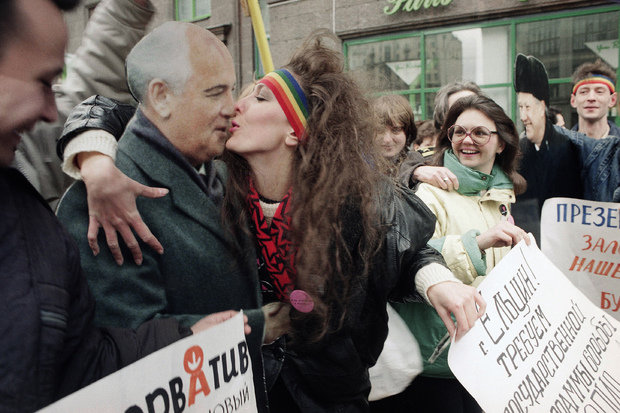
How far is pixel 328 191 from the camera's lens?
4.55 ft

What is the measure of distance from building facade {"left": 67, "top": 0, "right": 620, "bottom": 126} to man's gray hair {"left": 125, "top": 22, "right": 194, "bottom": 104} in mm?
63

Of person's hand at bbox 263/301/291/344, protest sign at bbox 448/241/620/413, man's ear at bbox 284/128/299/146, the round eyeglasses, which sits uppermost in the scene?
man's ear at bbox 284/128/299/146

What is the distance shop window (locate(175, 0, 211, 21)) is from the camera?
119 centimetres

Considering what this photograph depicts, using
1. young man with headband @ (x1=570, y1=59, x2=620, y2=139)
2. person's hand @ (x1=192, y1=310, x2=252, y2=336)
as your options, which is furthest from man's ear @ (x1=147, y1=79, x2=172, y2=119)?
young man with headband @ (x1=570, y1=59, x2=620, y2=139)

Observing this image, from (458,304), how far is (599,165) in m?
1.91

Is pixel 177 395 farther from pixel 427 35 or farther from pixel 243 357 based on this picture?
pixel 427 35

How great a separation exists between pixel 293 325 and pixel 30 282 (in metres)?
0.79

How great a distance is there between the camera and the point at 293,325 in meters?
1.42

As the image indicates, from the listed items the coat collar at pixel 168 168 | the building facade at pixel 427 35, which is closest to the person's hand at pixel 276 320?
the coat collar at pixel 168 168

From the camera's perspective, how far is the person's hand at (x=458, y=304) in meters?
1.35

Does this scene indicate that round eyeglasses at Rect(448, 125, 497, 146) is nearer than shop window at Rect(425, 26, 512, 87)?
Yes

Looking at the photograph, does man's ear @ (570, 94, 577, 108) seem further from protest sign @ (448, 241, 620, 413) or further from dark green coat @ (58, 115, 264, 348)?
dark green coat @ (58, 115, 264, 348)

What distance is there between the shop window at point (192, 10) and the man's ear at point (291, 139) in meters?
0.39

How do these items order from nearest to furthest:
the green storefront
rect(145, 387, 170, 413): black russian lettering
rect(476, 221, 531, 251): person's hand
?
rect(145, 387, 170, 413): black russian lettering < rect(476, 221, 531, 251): person's hand < the green storefront
